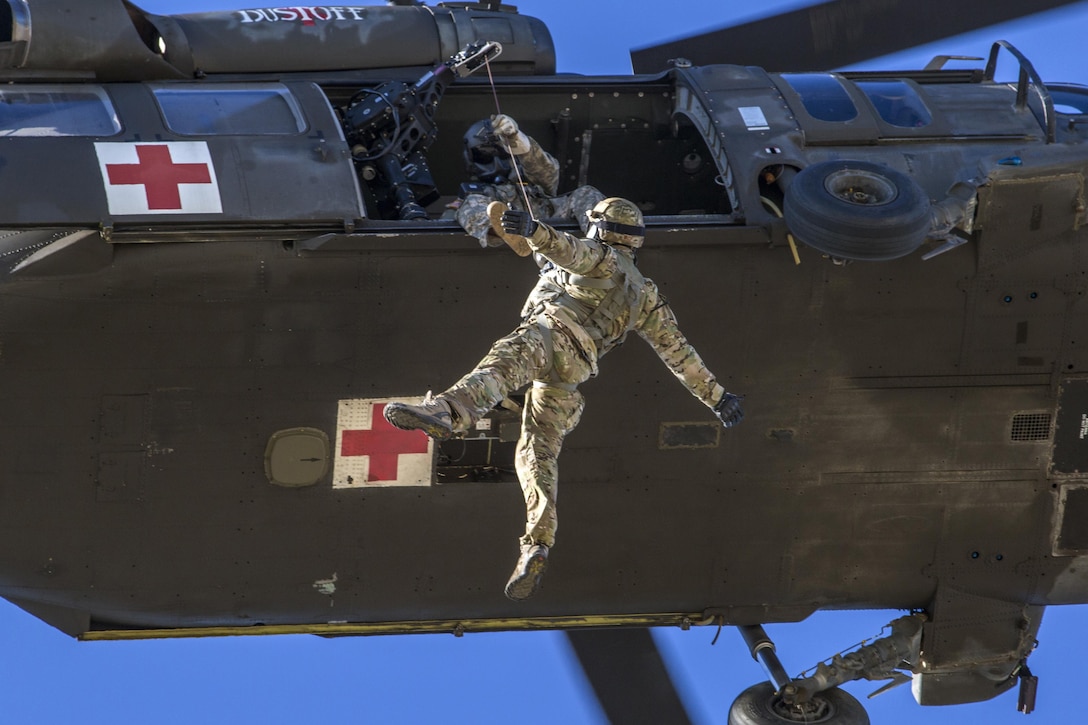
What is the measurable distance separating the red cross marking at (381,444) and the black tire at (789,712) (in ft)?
9.47

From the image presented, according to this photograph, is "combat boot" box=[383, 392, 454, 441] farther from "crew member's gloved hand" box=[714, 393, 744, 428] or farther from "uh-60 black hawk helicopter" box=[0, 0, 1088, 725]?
"uh-60 black hawk helicopter" box=[0, 0, 1088, 725]

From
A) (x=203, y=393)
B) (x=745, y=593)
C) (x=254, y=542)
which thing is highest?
(x=203, y=393)

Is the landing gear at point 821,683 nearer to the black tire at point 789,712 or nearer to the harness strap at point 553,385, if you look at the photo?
the black tire at point 789,712

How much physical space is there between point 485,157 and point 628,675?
363 centimetres

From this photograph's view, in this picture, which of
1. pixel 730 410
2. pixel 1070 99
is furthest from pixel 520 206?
pixel 1070 99

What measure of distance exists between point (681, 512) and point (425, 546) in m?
1.63

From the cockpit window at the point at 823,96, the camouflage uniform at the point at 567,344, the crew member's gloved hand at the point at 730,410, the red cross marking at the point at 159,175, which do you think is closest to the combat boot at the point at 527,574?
the camouflage uniform at the point at 567,344

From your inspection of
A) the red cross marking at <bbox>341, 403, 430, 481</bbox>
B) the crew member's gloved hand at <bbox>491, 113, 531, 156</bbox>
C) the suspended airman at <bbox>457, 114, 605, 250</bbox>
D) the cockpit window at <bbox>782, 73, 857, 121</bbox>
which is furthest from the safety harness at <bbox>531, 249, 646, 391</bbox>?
the cockpit window at <bbox>782, 73, 857, 121</bbox>

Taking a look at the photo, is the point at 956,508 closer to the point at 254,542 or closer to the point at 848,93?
the point at 848,93

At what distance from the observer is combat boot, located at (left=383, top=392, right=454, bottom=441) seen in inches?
396

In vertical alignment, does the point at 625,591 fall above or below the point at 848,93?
below

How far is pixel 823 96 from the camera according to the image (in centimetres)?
1386

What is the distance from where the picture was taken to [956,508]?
1347 cm

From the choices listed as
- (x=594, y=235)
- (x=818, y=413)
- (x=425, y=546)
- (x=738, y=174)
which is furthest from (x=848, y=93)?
(x=425, y=546)
